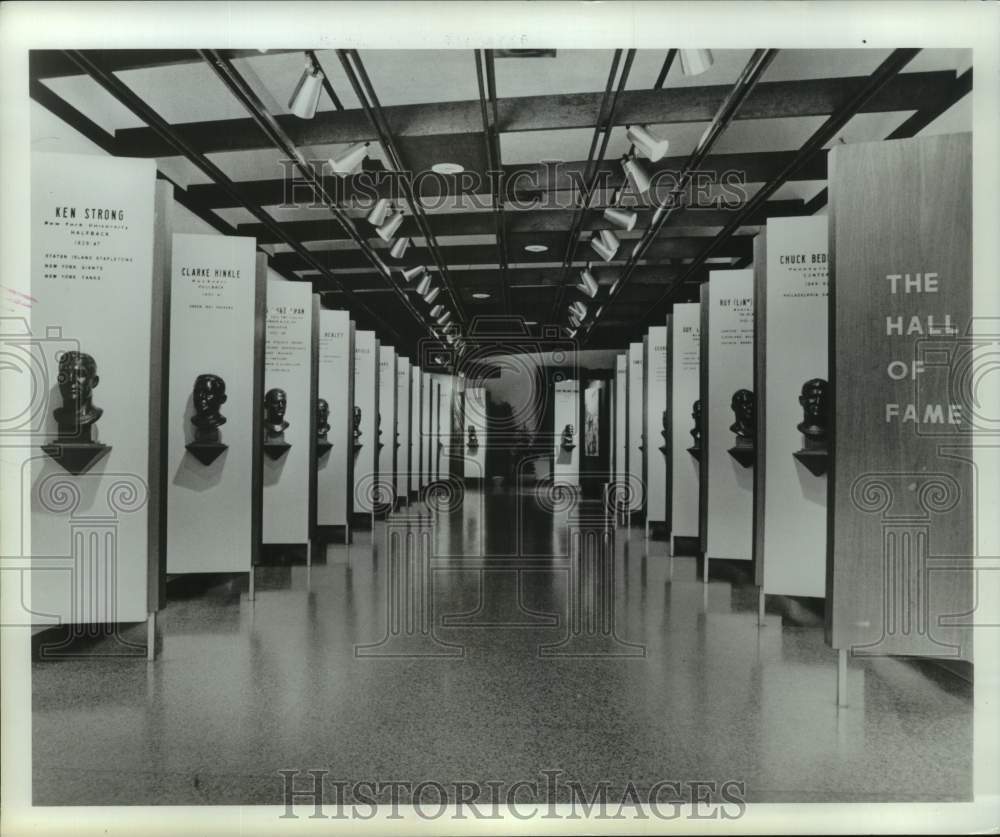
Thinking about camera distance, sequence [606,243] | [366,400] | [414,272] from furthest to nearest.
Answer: [366,400], [414,272], [606,243]

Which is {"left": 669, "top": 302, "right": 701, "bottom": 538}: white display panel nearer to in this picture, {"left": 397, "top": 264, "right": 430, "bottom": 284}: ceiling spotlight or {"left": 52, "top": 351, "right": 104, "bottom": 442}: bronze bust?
{"left": 397, "top": 264, "right": 430, "bottom": 284}: ceiling spotlight

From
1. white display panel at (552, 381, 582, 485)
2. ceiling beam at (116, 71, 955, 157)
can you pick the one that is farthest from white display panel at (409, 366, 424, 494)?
ceiling beam at (116, 71, 955, 157)

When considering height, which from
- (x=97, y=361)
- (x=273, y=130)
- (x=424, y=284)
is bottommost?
(x=97, y=361)

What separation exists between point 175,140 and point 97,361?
2227 millimetres

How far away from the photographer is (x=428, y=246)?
7352 mm

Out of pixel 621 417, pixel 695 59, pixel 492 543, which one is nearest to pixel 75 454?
pixel 695 59

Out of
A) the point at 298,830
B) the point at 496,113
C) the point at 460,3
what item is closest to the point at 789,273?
the point at 496,113

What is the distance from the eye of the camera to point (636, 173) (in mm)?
5281

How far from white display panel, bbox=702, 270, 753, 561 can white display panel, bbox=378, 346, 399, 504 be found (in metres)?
4.89

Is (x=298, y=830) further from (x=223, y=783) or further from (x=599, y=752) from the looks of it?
(x=599, y=752)

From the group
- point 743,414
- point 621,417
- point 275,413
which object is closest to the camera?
point 743,414

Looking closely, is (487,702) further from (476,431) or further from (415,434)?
(415,434)

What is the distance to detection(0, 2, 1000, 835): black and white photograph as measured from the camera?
2383mm

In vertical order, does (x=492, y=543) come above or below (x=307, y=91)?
below
